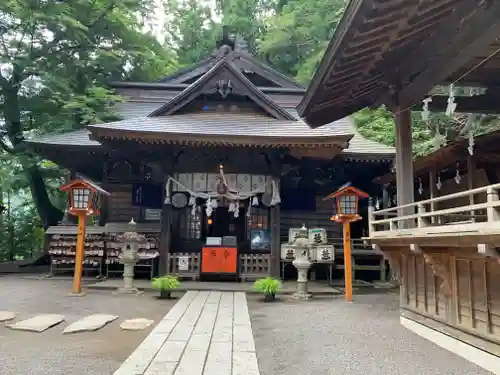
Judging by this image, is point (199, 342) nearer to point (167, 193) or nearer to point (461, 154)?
point (461, 154)

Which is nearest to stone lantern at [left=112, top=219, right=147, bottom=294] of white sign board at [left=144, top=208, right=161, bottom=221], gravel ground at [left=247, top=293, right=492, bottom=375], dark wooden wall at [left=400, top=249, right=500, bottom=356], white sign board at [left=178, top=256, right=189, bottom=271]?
white sign board at [left=178, top=256, right=189, bottom=271]

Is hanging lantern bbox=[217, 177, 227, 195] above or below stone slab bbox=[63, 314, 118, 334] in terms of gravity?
above

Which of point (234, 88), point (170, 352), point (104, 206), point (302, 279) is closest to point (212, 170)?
point (234, 88)

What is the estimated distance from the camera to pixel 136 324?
711 centimetres

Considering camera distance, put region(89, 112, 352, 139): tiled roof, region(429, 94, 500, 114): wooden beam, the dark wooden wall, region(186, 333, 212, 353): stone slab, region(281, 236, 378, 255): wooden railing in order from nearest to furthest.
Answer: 1. the dark wooden wall
2. region(186, 333, 212, 353): stone slab
3. region(429, 94, 500, 114): wooden beam
4. region(89, 112, 352, 139): tiled roof
5. region(281, 236, 378, 255): wooden railing

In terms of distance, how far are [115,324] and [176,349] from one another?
222 cm

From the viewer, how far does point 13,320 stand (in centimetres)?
740

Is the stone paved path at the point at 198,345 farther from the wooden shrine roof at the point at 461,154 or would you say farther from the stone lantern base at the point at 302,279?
the wooden shrine roof at the point at 461,154

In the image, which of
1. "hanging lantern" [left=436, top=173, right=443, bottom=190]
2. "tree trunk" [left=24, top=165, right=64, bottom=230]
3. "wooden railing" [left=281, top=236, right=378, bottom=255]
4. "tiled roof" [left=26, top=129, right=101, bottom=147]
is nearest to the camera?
"hanging lantern" [left=436, top=173, right=443, bottom=190]

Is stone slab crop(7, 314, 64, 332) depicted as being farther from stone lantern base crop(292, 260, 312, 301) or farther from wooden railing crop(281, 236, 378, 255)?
wooden railing crop(281, 236, 378, 255)

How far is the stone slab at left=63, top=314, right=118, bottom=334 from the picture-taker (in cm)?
675

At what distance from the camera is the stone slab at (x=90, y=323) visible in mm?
6746

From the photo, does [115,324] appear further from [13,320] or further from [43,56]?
[43,56]

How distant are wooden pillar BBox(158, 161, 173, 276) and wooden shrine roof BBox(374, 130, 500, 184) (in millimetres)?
7295
